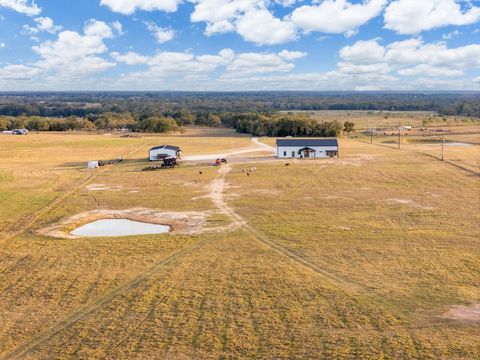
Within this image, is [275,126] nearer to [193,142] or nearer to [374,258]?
[193,142]

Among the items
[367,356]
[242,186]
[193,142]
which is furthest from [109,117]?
[367,356]

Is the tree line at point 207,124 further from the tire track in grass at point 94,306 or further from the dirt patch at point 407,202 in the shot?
the tire track in grass at point 94,306

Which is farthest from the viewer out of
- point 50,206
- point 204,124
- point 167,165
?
point 204,124

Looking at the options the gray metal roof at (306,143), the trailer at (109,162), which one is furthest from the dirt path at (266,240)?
the trailer at (109,162)

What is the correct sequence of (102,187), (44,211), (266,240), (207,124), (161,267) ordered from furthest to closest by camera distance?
(207,124)
(102,187)
(44,211)
(266,240)
(161,267)

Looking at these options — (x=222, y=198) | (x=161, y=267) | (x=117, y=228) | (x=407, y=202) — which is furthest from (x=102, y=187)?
(x=407, y=202)

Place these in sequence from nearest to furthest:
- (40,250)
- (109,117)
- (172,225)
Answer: (40,250), (172,225), (109,117)

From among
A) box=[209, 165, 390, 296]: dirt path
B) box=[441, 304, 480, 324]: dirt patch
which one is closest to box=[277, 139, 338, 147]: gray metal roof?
box=[209, 165, 390, 296]: dirt path

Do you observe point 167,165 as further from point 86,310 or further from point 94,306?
point 86,310
